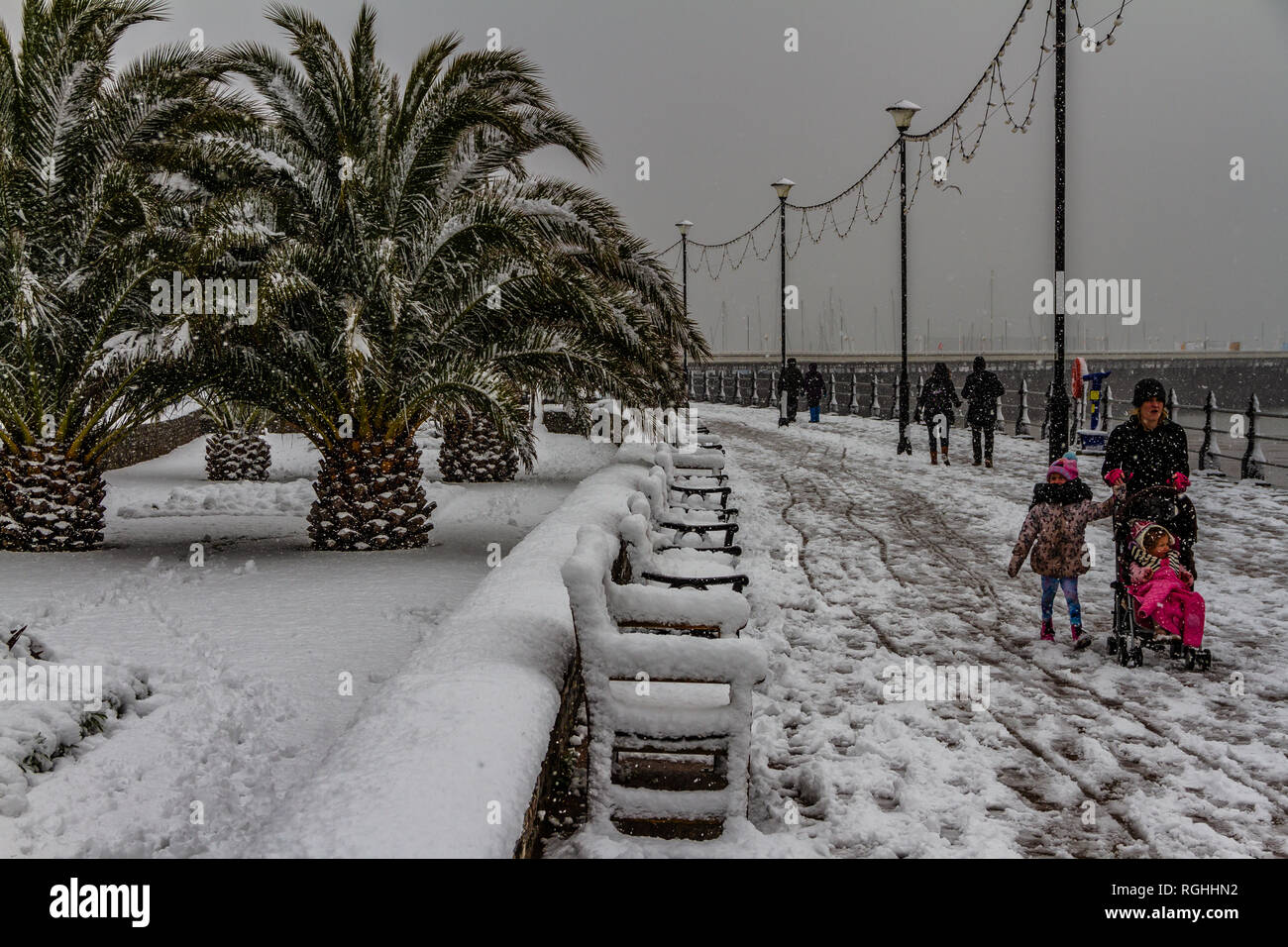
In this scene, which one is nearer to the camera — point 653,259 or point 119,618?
point 119,618

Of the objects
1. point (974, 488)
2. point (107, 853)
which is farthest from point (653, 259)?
point (107, 853)

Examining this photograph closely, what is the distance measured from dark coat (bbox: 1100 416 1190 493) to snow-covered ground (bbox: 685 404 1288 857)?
1.19 meters

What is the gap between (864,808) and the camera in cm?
452

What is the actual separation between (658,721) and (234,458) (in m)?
15.6

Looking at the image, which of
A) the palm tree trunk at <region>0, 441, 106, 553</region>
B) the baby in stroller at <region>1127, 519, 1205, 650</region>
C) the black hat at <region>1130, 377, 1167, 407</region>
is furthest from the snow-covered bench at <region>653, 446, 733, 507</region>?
the palm tree trunk at <region>0, 441, 106, 553</region>

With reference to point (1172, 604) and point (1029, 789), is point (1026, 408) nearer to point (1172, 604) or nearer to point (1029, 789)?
point (1172, 604)

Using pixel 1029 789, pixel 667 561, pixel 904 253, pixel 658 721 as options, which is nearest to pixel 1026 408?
pixel 904 253

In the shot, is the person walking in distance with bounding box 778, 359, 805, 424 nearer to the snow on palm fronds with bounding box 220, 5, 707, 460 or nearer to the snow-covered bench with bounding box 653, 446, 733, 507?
the snow-covered bench with bounding box 653, 446, 733, 507

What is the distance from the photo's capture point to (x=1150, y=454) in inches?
269

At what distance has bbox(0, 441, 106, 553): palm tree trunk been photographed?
35.7 ft

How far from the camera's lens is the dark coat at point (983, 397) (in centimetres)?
1744

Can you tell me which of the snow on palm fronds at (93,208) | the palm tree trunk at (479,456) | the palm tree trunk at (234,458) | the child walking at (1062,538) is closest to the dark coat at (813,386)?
the palm tree trunk at (479,456)

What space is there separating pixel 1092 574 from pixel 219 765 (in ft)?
24.5
